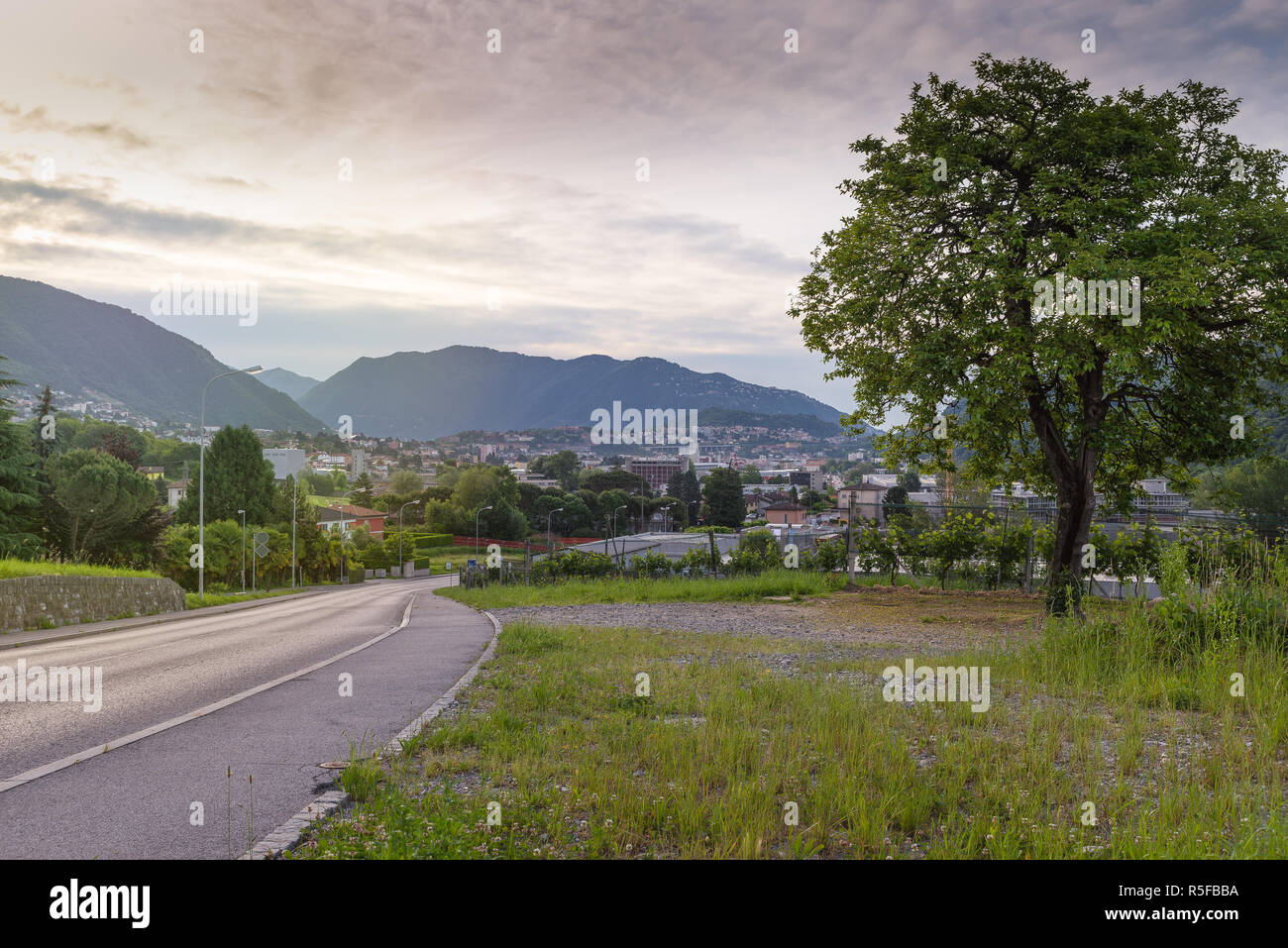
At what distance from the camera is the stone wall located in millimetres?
17516

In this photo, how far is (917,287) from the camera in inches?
620

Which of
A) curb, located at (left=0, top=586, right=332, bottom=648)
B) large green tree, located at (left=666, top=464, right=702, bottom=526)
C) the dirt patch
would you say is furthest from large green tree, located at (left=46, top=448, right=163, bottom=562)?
large green tree, located at (left=666, top=464, right=702, bottom=526)

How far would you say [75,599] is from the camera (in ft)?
67.3

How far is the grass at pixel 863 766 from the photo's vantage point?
4223mm

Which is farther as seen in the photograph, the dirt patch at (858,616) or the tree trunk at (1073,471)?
the tree trunk at (1073,471)

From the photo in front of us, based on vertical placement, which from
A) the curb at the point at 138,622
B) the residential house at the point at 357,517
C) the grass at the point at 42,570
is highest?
the grass at the point at 42,570

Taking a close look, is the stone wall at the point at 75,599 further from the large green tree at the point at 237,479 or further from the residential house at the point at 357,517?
the residential house at the point at 357,517

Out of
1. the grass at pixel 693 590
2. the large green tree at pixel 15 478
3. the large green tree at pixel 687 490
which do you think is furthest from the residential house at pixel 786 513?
the grass at pixel 693 590

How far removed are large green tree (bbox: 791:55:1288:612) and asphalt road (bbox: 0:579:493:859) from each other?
10.8 metres

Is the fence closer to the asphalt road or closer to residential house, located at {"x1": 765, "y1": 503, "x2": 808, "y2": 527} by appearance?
the asphalt road

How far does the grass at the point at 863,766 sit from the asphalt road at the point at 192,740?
0.74 meters
